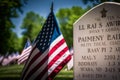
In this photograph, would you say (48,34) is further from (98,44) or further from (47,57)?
(98,44)

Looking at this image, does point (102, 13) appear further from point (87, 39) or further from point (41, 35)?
point (41, 35)

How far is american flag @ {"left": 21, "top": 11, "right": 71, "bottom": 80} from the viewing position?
6152 mm

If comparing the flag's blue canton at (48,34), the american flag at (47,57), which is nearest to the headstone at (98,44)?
the american flag at (47,57)

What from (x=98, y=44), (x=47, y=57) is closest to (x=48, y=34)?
(x=47, y=57)

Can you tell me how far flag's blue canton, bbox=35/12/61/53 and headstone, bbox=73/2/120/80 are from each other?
1.62 metres

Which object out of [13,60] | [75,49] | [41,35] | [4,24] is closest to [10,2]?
[4,24]

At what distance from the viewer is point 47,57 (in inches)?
245

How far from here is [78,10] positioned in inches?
2226

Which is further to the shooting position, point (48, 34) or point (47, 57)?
point (48, 34)

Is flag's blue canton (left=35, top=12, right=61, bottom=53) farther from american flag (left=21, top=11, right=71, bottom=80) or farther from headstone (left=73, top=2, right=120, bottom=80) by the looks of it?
headstone (left=73, top=2, right=120, bottom=80)

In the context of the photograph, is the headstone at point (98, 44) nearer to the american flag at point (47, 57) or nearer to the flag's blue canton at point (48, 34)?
the american flag at point (47, 57)

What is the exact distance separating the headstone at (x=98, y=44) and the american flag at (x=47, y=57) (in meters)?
1.39

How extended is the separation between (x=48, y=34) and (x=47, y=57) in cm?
60

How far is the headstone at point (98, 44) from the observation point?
4375 millimetres
